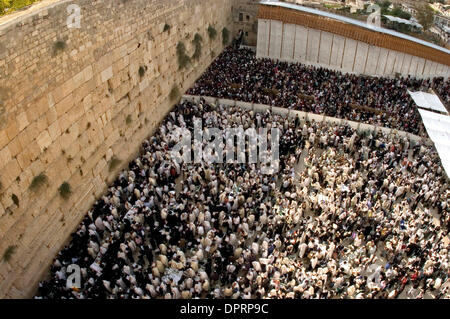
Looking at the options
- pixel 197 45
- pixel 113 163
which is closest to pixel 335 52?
pixel 197 45

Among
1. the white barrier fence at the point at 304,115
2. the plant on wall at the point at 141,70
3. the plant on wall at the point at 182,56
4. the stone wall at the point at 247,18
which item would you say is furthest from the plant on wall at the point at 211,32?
the plant on wall at the point at 141,70

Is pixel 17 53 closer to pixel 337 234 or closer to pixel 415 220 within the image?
pixel 337 234

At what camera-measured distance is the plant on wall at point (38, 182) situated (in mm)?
8189

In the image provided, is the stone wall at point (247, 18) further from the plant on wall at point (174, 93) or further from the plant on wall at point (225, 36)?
the plant on wall at point (174, 93)

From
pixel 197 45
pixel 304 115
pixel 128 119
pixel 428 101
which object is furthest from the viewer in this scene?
pixel 197 45

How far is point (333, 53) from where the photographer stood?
57.5ft

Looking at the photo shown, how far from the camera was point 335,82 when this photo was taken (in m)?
16.2

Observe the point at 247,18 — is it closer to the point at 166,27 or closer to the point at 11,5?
the point at 166,27

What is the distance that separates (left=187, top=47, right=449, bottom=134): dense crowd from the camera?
1420cm

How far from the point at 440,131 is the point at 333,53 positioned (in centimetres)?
694

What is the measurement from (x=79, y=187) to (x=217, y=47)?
12282 millimetres

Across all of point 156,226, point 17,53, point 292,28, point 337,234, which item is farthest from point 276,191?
point 292,28

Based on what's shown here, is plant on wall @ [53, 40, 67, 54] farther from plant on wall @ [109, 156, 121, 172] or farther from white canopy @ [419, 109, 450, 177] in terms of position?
white canopy @ [419, 109, 450, 177]

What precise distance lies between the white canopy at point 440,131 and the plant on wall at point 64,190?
10.9 m
